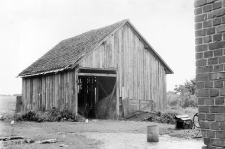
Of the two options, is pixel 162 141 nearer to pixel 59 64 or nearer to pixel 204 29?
pixel 204 29

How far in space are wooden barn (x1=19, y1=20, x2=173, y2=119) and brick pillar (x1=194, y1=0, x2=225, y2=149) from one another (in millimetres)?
16861

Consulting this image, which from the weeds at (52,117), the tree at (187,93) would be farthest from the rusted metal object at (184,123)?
the tree at (187,93)

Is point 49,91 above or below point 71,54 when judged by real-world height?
below

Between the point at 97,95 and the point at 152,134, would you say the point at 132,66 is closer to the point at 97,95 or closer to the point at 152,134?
the point at 97,95

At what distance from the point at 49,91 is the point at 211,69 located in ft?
70.1

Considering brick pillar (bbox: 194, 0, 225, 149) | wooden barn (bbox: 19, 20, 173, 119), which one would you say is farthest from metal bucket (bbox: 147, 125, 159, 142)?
wooden barn (bbox: 19, 20, 173, 119)

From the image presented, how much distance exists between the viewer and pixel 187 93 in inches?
1375

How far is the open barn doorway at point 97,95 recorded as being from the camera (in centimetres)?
2383

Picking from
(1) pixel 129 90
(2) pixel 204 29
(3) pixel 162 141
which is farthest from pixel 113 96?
(2) pixel 204 29

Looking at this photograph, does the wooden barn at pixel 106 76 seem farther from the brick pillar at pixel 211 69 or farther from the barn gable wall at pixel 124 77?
the brick pillar at pixel 211 69

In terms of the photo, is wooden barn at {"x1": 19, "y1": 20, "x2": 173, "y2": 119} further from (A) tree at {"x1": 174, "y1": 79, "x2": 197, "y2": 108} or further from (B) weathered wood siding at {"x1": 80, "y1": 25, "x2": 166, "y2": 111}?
(A) tree at {"x1": 174, "y1": 79, "x2": 197, "y2": 108}

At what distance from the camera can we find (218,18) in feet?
14.5

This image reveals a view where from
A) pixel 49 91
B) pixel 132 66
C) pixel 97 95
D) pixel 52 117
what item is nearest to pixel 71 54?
pixel 49 91

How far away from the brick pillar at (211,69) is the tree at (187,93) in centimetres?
2685
